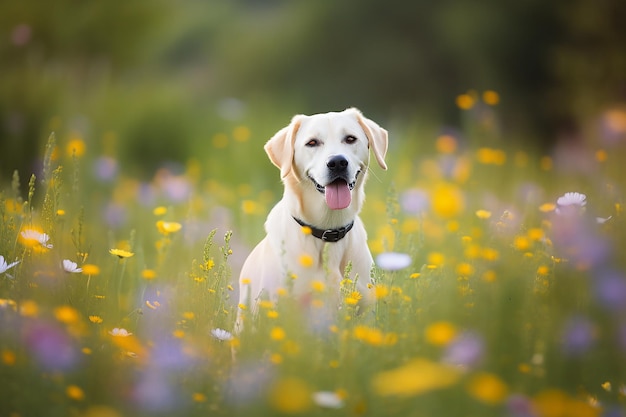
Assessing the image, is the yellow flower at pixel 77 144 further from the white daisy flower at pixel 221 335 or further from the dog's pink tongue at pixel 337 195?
the white daisy flower at pixel 221 335

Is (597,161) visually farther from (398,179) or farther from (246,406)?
(246,406)

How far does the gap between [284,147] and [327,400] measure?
1.65 metres

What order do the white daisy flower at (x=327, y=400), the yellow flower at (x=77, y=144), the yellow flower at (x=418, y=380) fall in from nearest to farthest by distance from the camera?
the yellow flower at (x=418, y=380), the white daisy flower at (x=327, y=400), the yellow flower at (x=77, y=144)

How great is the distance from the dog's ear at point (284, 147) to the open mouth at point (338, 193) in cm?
18

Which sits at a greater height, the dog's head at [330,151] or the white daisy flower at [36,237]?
the dog's head at [330,151]

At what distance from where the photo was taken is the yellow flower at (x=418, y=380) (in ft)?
6.19

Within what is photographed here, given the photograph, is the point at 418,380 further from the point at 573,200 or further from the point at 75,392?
the point at 573,200

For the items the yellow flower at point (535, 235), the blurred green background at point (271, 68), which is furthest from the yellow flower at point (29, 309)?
the blurred green background at point (271, 68)

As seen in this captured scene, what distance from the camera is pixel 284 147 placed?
347 centimetres

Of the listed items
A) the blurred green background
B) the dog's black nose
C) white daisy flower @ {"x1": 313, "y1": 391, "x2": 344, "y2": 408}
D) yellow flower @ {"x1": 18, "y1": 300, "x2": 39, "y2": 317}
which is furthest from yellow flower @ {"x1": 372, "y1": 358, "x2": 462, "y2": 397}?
the blurred green background

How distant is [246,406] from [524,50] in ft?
28.4

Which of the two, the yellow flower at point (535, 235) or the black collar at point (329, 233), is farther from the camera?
the black collar at point (329, 233)

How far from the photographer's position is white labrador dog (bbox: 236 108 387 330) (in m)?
3.27

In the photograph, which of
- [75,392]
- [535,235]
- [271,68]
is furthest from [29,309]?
[271,68]
